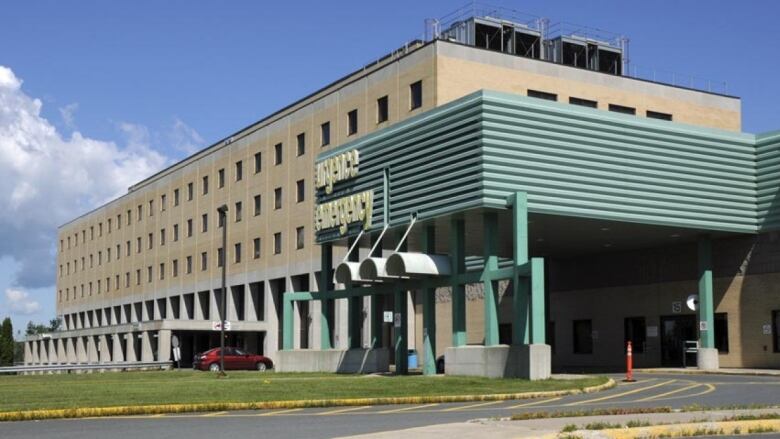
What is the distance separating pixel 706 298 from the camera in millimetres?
40719

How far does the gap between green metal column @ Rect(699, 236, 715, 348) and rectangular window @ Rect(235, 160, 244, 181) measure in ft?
139

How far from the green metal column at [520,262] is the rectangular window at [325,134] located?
3163 cm

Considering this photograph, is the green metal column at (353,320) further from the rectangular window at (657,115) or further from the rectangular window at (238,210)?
the rectangular window at (238,210)

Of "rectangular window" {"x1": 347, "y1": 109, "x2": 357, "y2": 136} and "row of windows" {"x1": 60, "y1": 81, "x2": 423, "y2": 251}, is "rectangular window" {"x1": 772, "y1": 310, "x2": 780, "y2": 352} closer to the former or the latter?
"row of windows" {"x1": 60, "y1": 81, "x2": 423, "y2": 251}

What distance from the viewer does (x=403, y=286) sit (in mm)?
39406

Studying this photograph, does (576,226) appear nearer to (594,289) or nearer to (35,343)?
(594,289)

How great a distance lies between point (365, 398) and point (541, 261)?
10258mm

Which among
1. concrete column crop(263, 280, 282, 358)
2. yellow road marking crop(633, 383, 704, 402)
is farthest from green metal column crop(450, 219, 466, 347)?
concrete column crop(263, 280, 282, 358)

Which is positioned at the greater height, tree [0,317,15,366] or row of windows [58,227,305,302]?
row of windows [58,227,305,302]

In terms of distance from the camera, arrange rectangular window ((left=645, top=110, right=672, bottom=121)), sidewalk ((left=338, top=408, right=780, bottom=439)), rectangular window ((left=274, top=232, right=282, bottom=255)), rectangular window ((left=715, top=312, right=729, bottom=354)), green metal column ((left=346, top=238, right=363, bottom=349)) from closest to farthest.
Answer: sidewalk ((left=338, top=408, right=780, bottom=439)) → rectangular window ((left=715, top=312, right=729, bottom=354)) → green metal column ((left=346, top=238, right=363, bottom=349)) → rectangular window ((left=645, top=110, right=672, bottom=121)) → rectangular window ((left=274, top=232, right=282, bottom=255))

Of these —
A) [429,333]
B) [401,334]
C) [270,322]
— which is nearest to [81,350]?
[270,322]

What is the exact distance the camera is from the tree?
4515 inches

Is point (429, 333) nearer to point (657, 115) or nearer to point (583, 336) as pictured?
point (583, 336)

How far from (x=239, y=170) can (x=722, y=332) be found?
43681 millimetres
